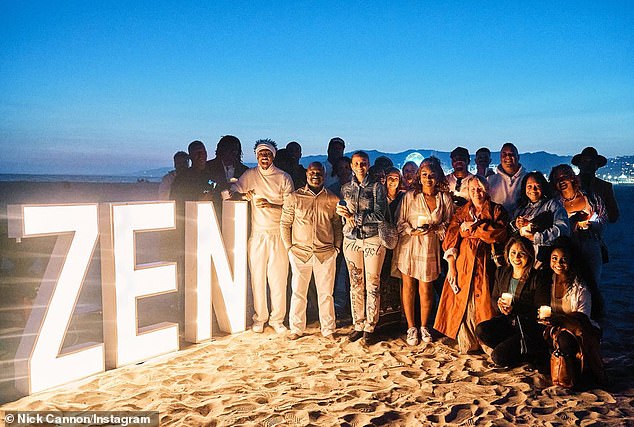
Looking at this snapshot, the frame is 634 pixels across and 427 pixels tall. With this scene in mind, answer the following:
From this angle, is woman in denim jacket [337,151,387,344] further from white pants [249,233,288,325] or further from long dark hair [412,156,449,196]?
white pants [249,233,288,325]

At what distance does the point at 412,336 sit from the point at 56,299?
3711 mm

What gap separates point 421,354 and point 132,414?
9.73 feet

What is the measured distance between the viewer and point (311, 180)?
558cm

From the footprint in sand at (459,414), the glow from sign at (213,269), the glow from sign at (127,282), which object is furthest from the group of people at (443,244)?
the glow from sign at (127,282)

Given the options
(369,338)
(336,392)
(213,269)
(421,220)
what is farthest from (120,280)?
(421,220)

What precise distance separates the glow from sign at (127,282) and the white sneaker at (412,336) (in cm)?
274

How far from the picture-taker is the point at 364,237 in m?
5.43

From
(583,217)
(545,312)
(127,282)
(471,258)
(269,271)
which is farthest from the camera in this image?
(269,271)

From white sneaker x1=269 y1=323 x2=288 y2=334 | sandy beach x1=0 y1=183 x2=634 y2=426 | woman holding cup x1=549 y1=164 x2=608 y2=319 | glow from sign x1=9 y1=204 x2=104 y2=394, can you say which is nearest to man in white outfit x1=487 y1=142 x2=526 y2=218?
woman holding cup x1=549 y1=164 x2=608 y2=319

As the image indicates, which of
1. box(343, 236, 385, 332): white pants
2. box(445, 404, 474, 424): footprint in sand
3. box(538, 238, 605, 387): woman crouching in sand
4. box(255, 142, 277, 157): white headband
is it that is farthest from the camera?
box(255, 142, 277, 157): white headband

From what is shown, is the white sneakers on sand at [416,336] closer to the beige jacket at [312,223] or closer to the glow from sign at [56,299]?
the beige jacket at [312,223]

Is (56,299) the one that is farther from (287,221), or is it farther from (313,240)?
(313,240)

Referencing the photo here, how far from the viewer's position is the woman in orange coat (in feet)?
16.5

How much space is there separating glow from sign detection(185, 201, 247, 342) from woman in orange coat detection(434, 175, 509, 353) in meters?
2.45
